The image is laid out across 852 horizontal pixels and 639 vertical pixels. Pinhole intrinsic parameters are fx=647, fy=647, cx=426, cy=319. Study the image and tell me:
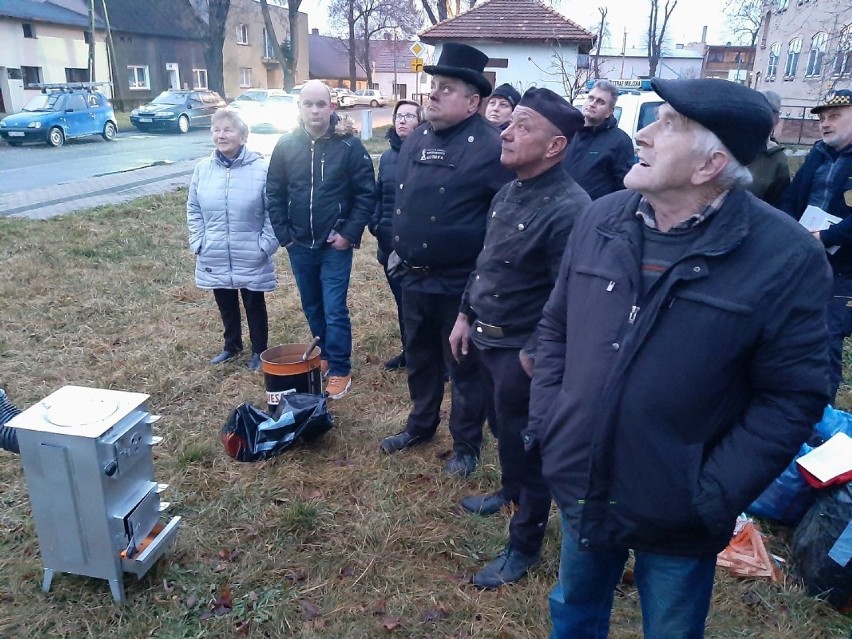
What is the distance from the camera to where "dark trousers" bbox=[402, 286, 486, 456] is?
3561mm

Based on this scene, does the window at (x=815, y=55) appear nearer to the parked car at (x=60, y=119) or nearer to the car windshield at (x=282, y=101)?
the car windshield at (x=282, y=101)

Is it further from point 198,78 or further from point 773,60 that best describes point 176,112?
point 773,60

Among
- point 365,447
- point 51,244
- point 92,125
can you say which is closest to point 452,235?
point 365,447

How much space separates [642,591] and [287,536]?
1.82 meters

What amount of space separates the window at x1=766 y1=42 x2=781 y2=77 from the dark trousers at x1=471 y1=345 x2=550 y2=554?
3515 centimetres

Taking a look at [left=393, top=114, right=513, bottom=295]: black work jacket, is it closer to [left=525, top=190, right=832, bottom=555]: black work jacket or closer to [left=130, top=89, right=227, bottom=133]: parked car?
[left=525, top=190, right=832, bottom=555]: black work jacket

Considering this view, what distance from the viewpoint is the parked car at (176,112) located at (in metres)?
24.1

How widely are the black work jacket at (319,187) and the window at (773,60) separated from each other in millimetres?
33776

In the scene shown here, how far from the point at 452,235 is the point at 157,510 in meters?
1.89

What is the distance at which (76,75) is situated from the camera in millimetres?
34656

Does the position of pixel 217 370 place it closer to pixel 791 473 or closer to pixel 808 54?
pixel 791 473

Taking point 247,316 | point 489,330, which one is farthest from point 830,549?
point 247,316

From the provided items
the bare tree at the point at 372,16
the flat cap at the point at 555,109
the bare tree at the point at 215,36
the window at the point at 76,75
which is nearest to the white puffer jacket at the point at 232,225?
the flat cap at the point at 555,109

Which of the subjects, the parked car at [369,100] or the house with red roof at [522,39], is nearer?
the house with red roof at [522,39]
